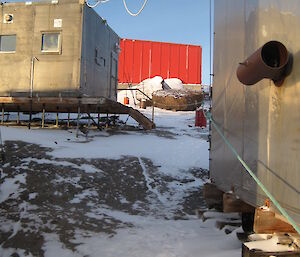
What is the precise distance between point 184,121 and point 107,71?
599 centimetres

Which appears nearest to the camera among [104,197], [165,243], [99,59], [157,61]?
[165,243]

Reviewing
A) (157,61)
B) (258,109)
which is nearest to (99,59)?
(258,109)

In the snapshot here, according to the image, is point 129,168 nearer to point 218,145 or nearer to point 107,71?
point 218,145

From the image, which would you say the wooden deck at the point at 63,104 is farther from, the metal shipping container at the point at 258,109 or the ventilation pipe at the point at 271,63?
the ventilation pipe at the point at 271,63

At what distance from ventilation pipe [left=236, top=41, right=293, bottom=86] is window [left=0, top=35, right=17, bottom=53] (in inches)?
509

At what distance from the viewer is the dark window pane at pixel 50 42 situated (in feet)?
44.9

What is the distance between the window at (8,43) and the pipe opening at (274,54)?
13030mm

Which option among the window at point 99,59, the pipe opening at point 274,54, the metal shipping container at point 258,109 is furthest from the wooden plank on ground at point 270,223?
the window at point 99,59

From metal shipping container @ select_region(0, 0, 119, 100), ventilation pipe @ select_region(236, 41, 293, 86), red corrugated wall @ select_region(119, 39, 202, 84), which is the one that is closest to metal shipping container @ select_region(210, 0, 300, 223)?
ventilation pipe @ select_region(236, 41, 293, 86)

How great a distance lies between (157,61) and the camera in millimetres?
33406

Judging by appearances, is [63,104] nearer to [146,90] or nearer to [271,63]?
[271,63]

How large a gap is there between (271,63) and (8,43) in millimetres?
13344

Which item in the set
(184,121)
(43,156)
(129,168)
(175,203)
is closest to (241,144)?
(175,203)

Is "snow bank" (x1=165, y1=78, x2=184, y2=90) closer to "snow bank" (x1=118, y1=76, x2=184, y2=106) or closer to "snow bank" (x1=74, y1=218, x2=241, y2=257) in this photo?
"snow bank" (x1=118, y1=76, x2=184, y2=106)
